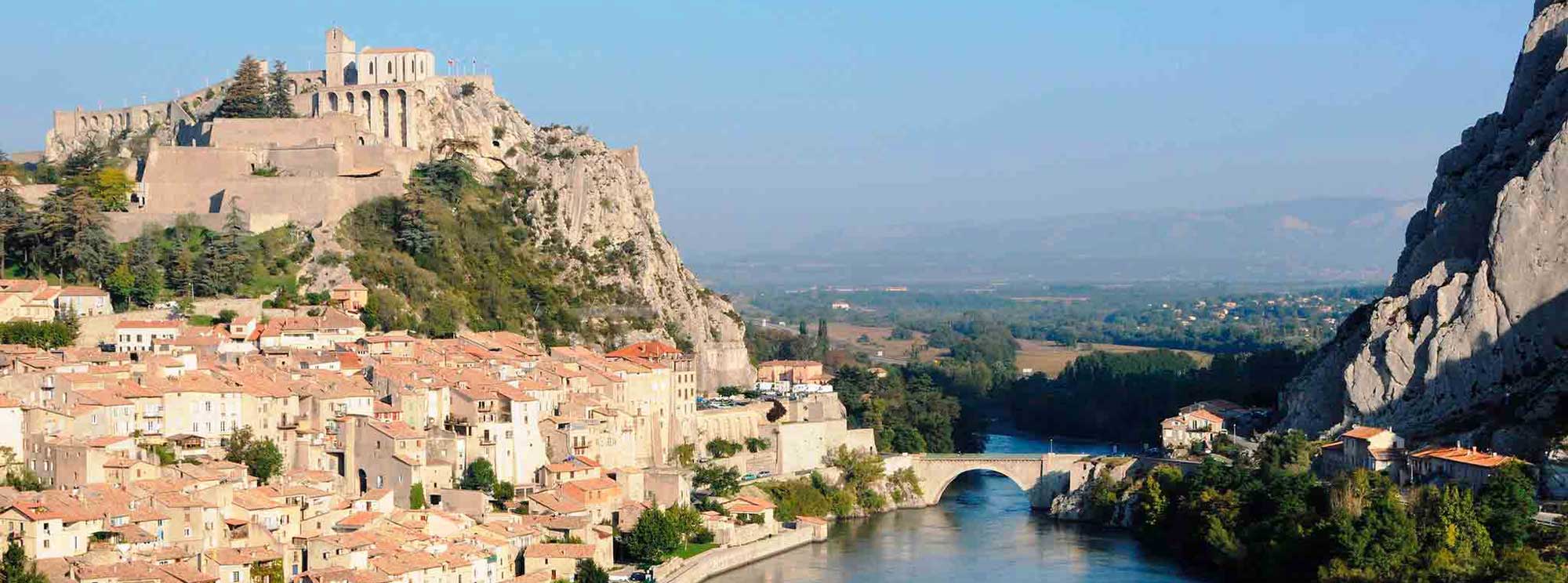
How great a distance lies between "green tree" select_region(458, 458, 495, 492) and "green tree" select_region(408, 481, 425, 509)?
1.60 meters

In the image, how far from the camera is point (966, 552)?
53.9m

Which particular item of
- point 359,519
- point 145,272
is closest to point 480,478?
point 359,519

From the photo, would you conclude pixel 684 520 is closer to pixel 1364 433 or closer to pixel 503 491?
pixel 503 491

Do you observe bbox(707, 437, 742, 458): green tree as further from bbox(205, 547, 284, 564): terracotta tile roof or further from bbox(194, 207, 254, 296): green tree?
bbox(205, 547, 284, 564): terracotta tile roof

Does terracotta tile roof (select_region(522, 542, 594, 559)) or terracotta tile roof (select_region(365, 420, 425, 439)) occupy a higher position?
terracotta tile roof (select_region(365, 420, 425, 439))

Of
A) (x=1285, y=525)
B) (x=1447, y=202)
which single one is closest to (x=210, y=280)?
(x=1285, y=525)

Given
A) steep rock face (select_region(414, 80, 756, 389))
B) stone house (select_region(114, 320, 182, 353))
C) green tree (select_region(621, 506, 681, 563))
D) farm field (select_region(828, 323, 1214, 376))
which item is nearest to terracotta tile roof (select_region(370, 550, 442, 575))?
green tree (select_region(621, 506, 681, 563))

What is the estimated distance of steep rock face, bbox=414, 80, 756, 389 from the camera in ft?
238

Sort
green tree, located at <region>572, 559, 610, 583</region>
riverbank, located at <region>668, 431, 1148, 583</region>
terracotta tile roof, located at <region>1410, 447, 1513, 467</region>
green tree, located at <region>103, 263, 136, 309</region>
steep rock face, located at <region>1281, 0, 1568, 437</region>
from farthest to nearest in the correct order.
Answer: green tree, located at <region>103, 263, 136, 309</region>
steep rock face, located at <region>1281, 0, 1568, 437</region>
terracotta tile roof, located at <region>1410, 447, 1513, 467</region>
riverbank, located at <region>668, 431, 1148, 583</region>
green tree, located at <region>572, 559, 610, 583</region>

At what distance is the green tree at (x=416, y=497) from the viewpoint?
46500 millimetres

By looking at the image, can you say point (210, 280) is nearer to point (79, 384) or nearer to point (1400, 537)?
point (79, 384)

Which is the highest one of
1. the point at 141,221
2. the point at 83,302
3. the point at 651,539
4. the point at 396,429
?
the point at 141,221

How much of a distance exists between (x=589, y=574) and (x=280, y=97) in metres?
34.6

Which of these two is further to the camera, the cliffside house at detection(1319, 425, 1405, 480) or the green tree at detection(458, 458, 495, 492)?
the cliffside house at detection(1319, 425, 1405, 480)
